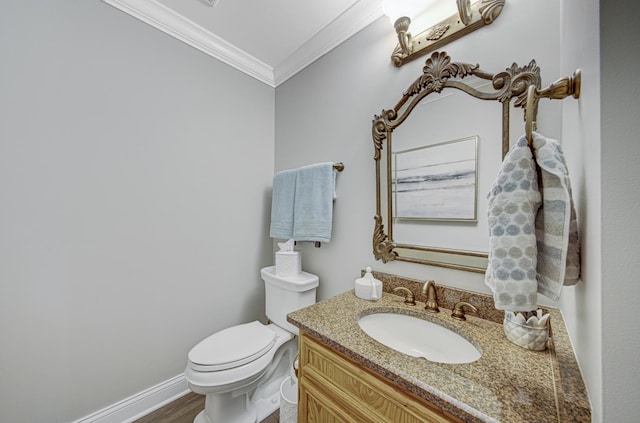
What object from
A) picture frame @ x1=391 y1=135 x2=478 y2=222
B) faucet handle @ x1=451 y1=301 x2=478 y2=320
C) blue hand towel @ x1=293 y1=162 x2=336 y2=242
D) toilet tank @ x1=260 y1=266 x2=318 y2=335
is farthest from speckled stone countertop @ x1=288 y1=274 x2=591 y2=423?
blue hand towel @ x1=293 y1=162 x2=336 y2=242

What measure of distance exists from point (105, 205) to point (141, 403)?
1167 millimetres

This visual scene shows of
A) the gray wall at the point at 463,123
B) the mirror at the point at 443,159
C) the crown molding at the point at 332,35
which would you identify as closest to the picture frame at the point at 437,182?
the mirror at the point at 443,159

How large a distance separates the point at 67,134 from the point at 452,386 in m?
1.87

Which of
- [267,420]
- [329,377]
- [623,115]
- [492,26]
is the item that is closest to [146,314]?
[267,420]

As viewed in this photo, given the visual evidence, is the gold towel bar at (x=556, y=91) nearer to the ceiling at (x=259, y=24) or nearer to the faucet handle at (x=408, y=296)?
the faucet handle at (x=408, y=296)

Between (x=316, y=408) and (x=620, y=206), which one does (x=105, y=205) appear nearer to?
(x=316, y=408)

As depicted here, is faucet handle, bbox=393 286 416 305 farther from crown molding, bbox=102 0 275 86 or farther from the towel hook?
crown molding, bbox=102 0 275 86

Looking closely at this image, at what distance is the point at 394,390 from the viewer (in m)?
0.65

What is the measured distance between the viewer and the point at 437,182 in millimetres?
1067

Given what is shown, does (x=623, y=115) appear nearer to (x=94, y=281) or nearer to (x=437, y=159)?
(x=437, y=159)

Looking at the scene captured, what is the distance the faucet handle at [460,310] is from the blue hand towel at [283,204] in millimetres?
1060

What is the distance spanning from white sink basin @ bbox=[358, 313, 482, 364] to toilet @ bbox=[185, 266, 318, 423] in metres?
0.56

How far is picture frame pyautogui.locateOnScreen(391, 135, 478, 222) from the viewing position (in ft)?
3.21

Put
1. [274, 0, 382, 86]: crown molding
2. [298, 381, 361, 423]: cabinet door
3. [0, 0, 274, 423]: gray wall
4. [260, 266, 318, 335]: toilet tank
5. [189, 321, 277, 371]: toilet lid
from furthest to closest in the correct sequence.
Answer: [260, 266, 318, 335]: toilet tank < [274, 0, 382, 86]: crown molding < [189, 321, 277, 371]: toilet lid < [0, 0, 274, 423]: gray wall < [298, 381, 361, 423]: cabinet door
